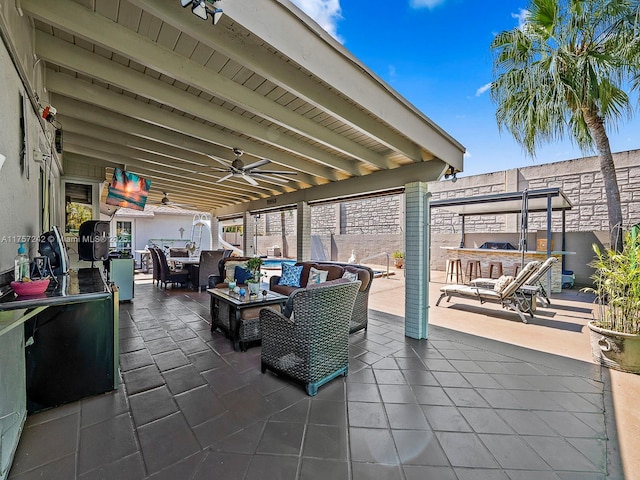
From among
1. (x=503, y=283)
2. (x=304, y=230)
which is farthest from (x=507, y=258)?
(x=304, y=230)

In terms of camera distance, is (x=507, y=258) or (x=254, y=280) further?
(x=507, y=258)

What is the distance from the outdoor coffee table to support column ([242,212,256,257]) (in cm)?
502

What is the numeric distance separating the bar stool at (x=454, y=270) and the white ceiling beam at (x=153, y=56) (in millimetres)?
7564

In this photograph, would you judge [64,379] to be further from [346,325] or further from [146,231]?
[146,231]

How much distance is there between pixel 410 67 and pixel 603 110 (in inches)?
146

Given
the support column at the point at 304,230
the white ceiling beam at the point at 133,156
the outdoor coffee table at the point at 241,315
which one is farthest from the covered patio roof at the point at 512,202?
the outdoor coffee table at the point at 241,315

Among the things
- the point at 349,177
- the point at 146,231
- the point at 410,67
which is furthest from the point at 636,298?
the point at 146,231

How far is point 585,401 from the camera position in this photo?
8.16ft

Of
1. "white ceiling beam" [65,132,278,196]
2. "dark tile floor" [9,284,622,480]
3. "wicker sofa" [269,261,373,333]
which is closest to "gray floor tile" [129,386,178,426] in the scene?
"dark tile floor" [9,284,622,480]

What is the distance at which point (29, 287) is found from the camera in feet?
5.00

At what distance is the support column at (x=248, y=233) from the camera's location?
29.2 ft

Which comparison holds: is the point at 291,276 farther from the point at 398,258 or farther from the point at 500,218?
the point at 500,218

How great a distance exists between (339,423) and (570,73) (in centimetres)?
683

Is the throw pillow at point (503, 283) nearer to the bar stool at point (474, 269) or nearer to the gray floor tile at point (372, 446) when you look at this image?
the bar stool at point (474, 269)
